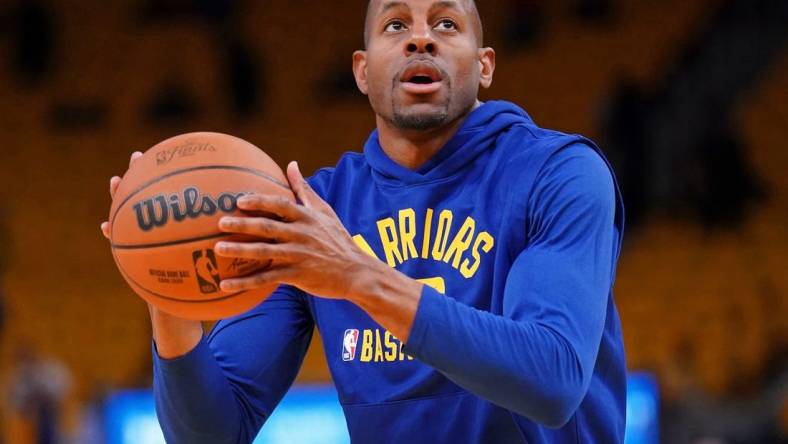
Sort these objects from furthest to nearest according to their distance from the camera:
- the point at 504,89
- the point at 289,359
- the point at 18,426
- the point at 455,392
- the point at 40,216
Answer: the point at 504,89 → the point at 40,216 → the point at 18,426 → the point at 289,359 → the point at 455,392

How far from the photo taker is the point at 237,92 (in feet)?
55.4

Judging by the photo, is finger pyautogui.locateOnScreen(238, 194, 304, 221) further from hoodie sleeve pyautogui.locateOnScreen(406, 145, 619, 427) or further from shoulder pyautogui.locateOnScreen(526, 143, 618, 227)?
shoulder pyautogui.locateOnScreen(526, 143, 618, 227)

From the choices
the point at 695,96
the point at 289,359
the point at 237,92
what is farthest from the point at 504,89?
the point at 289,359

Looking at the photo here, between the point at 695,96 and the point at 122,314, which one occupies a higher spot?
the point at 695,96

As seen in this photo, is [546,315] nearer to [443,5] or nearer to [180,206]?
[180,206]

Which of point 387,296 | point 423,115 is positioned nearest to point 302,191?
point 387,296

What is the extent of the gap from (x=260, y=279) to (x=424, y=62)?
97cm

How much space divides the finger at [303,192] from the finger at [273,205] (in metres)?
0.08

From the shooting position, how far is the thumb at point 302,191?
9.41 feet

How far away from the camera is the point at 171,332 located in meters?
3.29

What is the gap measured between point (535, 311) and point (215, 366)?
94cm

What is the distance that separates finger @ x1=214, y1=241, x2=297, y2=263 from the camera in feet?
8.90

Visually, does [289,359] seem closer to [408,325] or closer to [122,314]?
[408,325]

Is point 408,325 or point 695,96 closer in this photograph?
point 408,325
